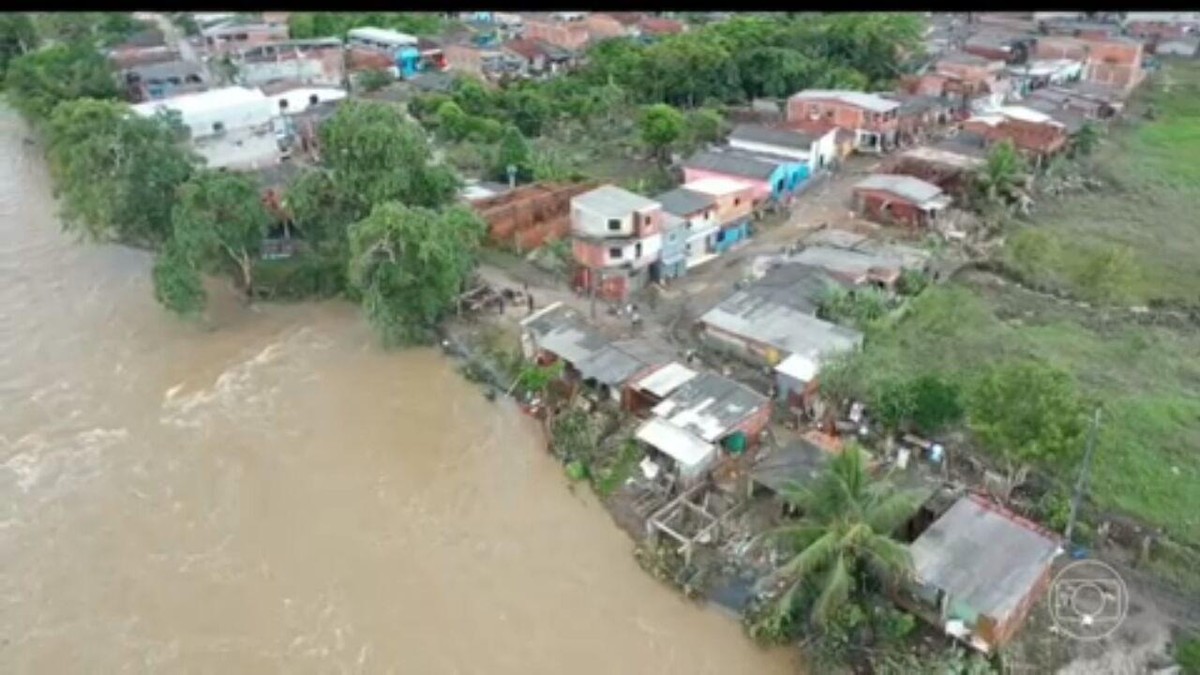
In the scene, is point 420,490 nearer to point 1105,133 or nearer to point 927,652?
point 927,652

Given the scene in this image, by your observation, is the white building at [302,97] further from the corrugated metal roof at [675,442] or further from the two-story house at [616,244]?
the corrugated metal roof at [675,442]

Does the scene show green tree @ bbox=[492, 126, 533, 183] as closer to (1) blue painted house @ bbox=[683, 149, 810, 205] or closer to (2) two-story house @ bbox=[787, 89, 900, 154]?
(1) blue painted house @ bbox=[683, 149, 810, 205]

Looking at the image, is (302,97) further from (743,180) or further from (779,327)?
(779,327)

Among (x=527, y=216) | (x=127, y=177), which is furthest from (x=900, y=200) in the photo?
(x=127, y=177)

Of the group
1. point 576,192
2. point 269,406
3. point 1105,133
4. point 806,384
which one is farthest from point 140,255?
point 1105,133

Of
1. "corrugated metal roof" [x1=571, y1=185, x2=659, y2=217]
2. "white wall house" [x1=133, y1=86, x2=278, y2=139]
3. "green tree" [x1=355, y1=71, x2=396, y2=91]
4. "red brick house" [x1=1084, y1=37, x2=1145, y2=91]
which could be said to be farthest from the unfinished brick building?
"red brick house" [x1=1084, y1=37, x2=1145, y2=91]

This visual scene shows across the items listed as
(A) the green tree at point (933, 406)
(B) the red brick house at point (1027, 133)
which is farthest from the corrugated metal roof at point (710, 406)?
(B) the red brick house at point (1027, 133)
